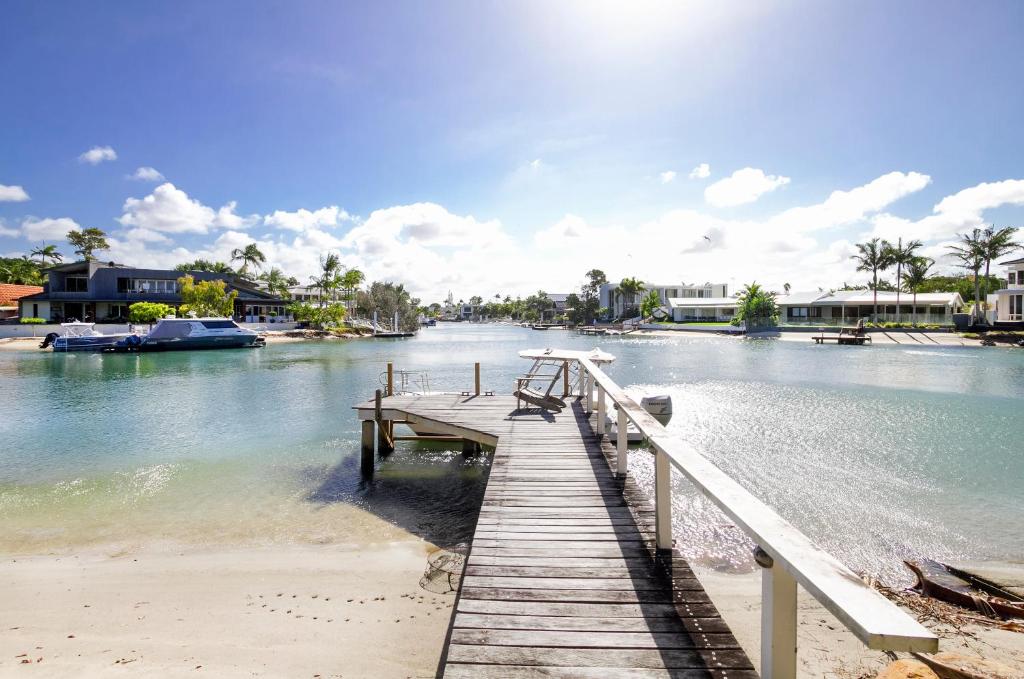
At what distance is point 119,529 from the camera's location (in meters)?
9.29

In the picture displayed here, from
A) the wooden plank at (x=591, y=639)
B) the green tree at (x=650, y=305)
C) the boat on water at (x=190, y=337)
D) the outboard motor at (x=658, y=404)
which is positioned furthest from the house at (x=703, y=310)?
the wooden plank at (x=591, y=639)

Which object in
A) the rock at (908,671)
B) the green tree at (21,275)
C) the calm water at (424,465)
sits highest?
the green tree at (21,275)

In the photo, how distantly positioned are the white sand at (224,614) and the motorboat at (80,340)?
49.3m

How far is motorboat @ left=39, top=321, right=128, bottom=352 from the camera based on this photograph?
150ft

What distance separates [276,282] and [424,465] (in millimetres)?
90237

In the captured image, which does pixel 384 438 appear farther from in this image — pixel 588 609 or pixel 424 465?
pixel 588 609

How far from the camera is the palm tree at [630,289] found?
104 m

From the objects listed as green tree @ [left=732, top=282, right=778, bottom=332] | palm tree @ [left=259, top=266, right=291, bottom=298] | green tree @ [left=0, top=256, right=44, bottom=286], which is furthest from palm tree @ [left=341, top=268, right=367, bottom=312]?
green tree @ [left=732, top=282, right=778, bottom=332]

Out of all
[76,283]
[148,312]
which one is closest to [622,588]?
[148,312]

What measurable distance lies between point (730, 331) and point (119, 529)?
237 ft

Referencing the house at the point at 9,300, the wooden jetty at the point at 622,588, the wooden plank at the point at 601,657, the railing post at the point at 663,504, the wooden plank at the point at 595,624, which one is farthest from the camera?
the house at the point at 9,300

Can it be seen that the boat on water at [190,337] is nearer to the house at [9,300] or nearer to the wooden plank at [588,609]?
the house at [9,300]

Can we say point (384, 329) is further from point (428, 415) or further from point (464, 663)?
point (464, 663)

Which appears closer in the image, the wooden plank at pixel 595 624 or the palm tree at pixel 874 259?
the wooden plank at pixel 595 624
